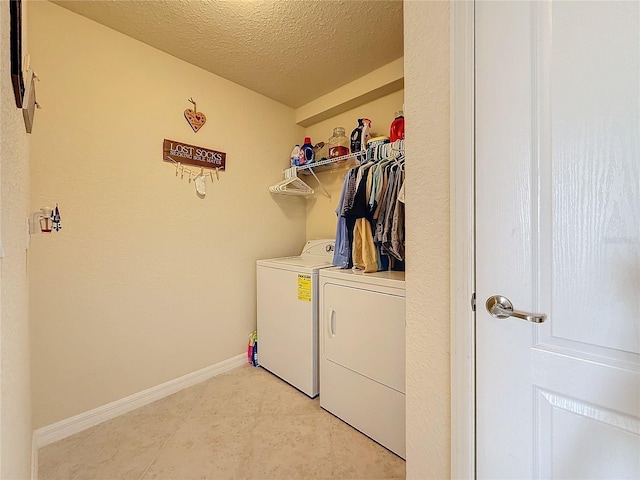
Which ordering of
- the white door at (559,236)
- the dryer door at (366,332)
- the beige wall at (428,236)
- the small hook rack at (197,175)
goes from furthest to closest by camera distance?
the small hook rack at (197,175), the dryer door at (366,332), the beige wall at (428,236), the white door at (559,236)

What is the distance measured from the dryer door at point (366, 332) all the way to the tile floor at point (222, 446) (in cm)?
39

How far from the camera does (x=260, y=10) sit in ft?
5.22

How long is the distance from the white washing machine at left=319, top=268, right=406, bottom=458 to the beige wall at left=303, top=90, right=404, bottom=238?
99cm

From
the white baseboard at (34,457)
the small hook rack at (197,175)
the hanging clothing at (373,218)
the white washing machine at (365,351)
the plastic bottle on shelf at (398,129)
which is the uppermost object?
the plastic bottle on shelf at (398,129)

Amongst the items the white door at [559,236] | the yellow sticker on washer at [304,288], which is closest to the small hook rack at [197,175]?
the yellow sticker on washer at [304,288]

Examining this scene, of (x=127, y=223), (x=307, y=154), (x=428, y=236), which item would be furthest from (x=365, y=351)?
(x=307, y=154)

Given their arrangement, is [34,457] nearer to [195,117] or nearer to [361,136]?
[195,117]

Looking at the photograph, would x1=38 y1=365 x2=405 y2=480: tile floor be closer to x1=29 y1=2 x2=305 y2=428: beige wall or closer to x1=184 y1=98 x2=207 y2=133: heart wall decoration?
x1=29 y1=2 x2=305 y2=428: beige wall

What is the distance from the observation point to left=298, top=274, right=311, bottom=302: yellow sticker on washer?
1.87m

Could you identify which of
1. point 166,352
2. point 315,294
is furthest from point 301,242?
point 166,352

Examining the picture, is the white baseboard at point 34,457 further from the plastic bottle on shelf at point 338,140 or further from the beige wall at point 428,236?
the plastic bottle on shelf at point 338,140

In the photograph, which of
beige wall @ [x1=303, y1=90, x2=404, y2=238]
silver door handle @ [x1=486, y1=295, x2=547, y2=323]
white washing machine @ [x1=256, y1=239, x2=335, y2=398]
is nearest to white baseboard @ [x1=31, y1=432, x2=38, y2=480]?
white washing machine @ [x1=256, y1=239, x2=335, y2=398]

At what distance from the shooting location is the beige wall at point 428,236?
88 centimetres

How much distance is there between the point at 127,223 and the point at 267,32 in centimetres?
152
